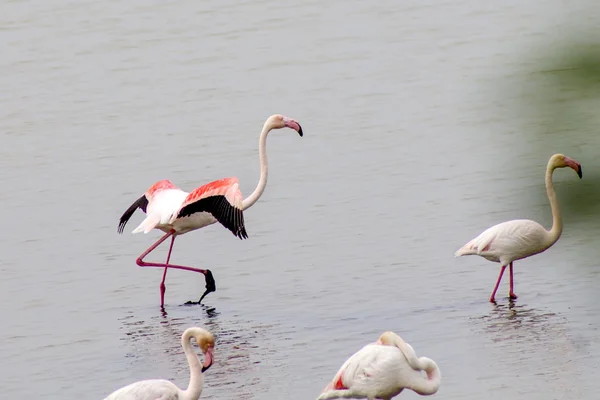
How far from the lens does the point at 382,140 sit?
13.6 m

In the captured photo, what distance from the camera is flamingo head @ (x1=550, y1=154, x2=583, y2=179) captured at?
1.54 metres

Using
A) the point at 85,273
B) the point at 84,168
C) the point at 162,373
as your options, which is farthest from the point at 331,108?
the point at 162,373

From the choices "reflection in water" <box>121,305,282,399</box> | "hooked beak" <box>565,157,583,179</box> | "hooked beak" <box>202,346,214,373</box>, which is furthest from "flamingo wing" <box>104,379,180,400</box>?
"hooked beak" <box>565,157,583,179</box>

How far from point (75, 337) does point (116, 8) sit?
1488 cm

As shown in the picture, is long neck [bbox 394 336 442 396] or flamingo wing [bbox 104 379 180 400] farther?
long neck [bbox 394 336 442 396]

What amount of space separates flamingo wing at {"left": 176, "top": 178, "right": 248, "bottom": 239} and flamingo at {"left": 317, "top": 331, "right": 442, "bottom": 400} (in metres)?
2.86

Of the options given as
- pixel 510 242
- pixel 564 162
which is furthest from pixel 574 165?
pixel 510 242

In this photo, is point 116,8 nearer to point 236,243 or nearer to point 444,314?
point 236,243

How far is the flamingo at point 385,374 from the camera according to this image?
549 centimetres

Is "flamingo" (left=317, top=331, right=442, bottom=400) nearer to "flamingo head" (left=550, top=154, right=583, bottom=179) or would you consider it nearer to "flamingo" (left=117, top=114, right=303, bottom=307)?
"flamingo" (left=117, top=114, right=303, bottom=307)

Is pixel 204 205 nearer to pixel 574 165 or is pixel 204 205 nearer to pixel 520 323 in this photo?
pixel 520 323

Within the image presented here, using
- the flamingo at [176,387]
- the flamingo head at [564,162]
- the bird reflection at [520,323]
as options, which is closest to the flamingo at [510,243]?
the bird reflection at [520,323]

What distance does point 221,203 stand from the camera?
8.59m

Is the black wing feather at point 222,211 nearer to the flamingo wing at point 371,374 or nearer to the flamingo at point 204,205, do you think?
the flamingo at point 204,205
